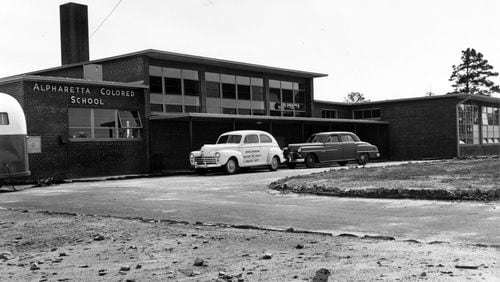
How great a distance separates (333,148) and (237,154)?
644cm

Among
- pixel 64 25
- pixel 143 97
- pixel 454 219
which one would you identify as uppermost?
pixel 64 25

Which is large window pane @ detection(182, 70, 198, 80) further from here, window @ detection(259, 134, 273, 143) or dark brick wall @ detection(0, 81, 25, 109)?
dark brick wall @ detection(0, 81, 25, 109)

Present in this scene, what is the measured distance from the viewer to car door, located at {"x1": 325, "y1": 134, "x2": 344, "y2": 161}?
27781 mm

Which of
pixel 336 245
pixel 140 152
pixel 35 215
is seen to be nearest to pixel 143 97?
pixel 140 152

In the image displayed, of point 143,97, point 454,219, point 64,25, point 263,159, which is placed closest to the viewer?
point 454,219

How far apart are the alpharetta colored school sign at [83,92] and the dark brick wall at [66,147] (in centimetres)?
5

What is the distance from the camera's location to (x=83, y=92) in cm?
2414

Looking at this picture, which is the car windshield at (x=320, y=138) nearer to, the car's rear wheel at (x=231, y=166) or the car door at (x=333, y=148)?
Result: the car door at (x=333, y=148)

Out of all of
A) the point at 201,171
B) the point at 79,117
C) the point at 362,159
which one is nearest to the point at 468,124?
the point at 362,159

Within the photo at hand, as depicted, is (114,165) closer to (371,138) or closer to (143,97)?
(143,97)

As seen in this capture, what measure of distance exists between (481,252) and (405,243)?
0.93 meters

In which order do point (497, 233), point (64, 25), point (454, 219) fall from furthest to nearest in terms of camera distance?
point (64, 25), point (454, 219), point (497, 233)

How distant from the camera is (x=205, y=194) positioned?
1408 cm

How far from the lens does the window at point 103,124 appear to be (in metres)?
23.9
